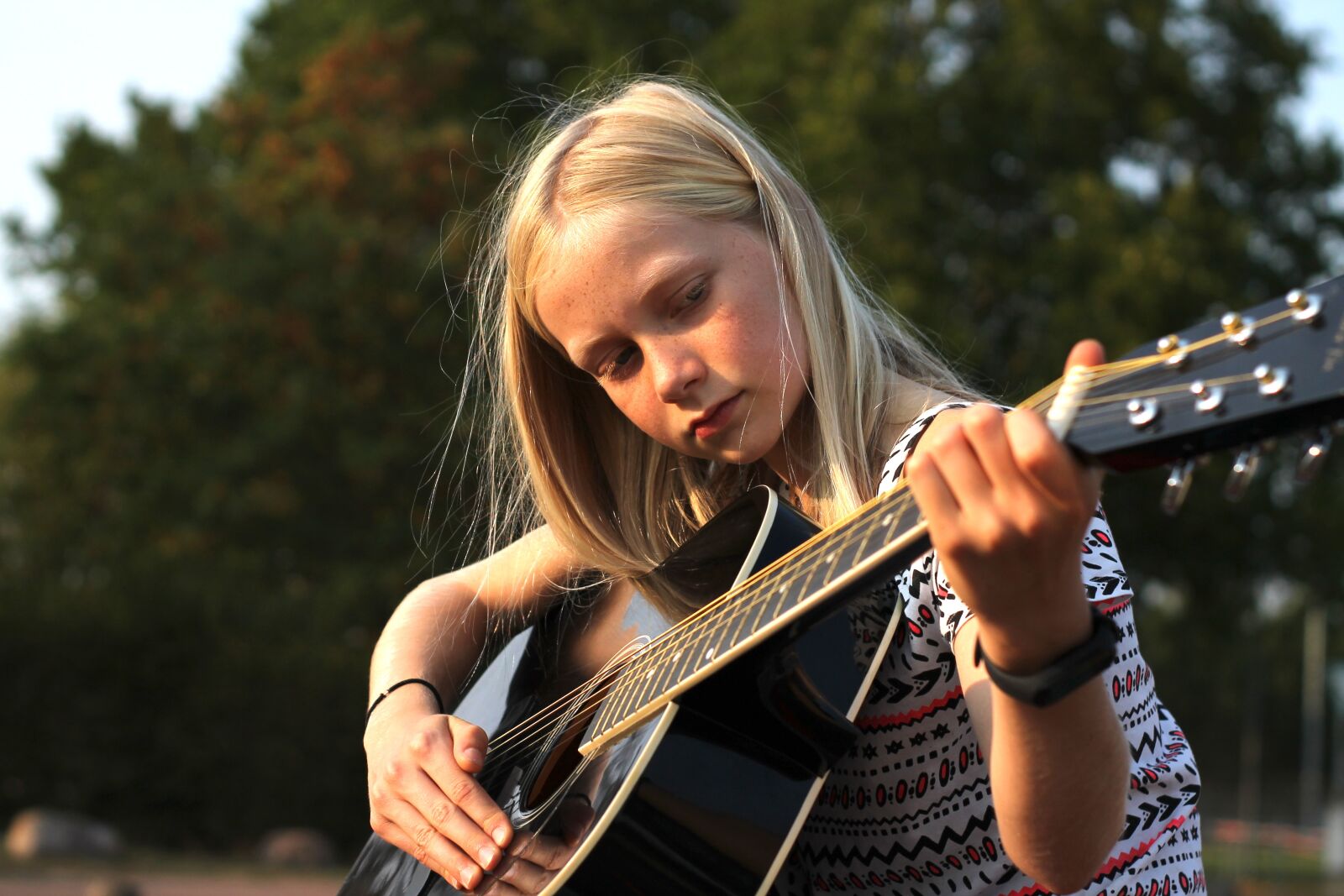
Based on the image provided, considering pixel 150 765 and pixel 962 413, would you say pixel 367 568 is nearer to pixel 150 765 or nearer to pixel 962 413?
pixel 150 765

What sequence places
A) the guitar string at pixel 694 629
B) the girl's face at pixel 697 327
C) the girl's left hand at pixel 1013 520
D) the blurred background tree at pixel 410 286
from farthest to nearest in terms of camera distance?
the blurred background tree at pixel 410 286 < the girl's face at pixel 697 327 < the guitar string at pixel 694 629 < the girl's left hand at pixel 1013 520

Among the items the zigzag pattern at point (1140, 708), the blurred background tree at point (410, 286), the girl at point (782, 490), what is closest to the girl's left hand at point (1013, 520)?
the girl at point (782, 490)

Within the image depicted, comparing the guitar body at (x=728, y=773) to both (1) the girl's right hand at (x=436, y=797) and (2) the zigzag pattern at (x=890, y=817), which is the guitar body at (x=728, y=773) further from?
(1) the girl's right hand at (x=436, y=797)

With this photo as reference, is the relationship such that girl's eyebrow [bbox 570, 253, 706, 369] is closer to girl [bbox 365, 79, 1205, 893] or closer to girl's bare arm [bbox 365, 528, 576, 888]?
girl [bbox 365, 79, 1205, 893]

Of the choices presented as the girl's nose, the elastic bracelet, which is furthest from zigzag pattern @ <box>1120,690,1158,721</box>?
the elastic bracelet

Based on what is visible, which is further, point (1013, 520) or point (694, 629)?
point (694, 629)

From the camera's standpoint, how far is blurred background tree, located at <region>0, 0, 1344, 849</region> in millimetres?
16234

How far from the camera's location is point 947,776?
6.72ft

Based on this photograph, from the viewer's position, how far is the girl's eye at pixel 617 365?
253cm

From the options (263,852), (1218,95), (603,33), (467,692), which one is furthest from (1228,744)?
(467,692)

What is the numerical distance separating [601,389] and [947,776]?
1244 mm

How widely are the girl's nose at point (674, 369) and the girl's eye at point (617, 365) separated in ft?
0.31

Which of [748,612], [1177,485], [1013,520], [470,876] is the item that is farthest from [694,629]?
[1177,485]

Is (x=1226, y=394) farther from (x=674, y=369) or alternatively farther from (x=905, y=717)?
(x=674, y=369)
